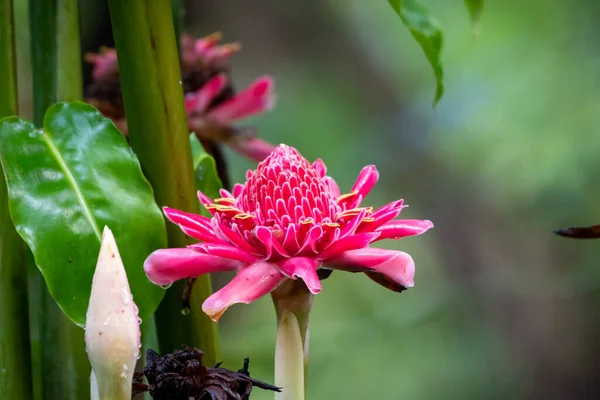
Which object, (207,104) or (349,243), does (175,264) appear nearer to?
(349,243)

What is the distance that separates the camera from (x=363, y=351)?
1.33 m

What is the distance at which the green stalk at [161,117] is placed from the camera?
426 mm

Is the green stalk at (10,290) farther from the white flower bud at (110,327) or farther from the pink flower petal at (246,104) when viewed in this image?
the pink flower petal at (246,104)

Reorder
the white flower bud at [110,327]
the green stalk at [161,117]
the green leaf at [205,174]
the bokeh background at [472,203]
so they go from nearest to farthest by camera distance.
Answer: the white flower bud at [110,327]
the green stalk at [161,117]
the green leaf at [205,174]
the bokeh background at [472,203]

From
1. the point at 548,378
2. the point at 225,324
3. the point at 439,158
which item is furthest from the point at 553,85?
the point at 225,324

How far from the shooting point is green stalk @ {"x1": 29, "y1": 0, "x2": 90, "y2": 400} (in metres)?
0.44

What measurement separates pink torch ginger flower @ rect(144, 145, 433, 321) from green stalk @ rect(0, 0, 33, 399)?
0.14 metres

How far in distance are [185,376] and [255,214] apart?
0.30 ft

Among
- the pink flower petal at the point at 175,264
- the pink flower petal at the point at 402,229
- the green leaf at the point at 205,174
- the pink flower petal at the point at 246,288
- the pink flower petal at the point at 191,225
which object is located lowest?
the pink flower petal at the point at 246,288

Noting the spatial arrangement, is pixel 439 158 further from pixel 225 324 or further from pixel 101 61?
pixel 101 61

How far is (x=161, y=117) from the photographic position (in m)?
0.43

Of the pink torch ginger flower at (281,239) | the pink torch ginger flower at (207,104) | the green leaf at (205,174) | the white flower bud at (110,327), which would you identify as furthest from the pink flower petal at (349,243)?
the pink torch ginger flower at (207,104)

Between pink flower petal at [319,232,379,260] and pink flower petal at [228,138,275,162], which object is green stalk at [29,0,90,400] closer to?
pink flower petal at [319,232,379,260]

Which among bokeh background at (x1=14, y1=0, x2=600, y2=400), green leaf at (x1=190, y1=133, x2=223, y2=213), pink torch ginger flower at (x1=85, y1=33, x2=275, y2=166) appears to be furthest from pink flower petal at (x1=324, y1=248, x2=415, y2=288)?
bokeh background at (x1=14, y1=0, x2=600, y2=400)
